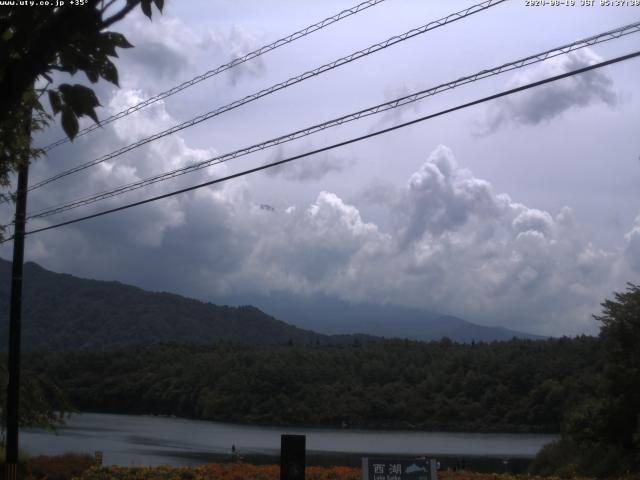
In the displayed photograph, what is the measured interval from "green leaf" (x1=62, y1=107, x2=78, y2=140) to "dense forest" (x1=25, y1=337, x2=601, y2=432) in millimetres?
54586

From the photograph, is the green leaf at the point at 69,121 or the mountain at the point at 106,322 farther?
the mountain at the point at 106,322

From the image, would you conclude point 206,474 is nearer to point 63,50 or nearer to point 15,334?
point 15,334

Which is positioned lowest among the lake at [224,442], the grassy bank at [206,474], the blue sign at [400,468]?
the lake at [224,442]

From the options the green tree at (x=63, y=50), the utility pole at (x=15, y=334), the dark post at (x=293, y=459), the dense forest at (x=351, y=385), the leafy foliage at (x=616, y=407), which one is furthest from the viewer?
the dense forest at (x=351, y=385)

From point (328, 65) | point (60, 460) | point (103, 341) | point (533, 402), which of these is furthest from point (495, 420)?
point (103, 341)

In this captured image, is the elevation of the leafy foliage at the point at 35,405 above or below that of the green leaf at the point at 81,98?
below

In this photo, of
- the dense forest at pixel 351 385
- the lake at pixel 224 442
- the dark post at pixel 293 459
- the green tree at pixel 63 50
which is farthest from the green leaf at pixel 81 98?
the dense forest at pixel 351 385

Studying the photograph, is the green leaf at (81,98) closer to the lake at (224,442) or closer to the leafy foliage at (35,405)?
the leafy foliage at (35,405)

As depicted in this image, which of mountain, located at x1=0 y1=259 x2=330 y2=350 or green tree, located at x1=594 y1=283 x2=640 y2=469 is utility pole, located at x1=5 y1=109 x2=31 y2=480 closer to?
green tree, located at x1=594 y1=283 x2=640 y2=469

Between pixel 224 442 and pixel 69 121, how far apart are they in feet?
162

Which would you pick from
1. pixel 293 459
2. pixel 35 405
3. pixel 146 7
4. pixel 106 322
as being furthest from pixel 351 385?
pixel 106 322

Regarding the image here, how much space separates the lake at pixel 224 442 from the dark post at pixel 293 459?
875 inches

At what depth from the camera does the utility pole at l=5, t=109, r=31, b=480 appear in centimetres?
1962

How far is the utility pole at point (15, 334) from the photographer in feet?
64.4
